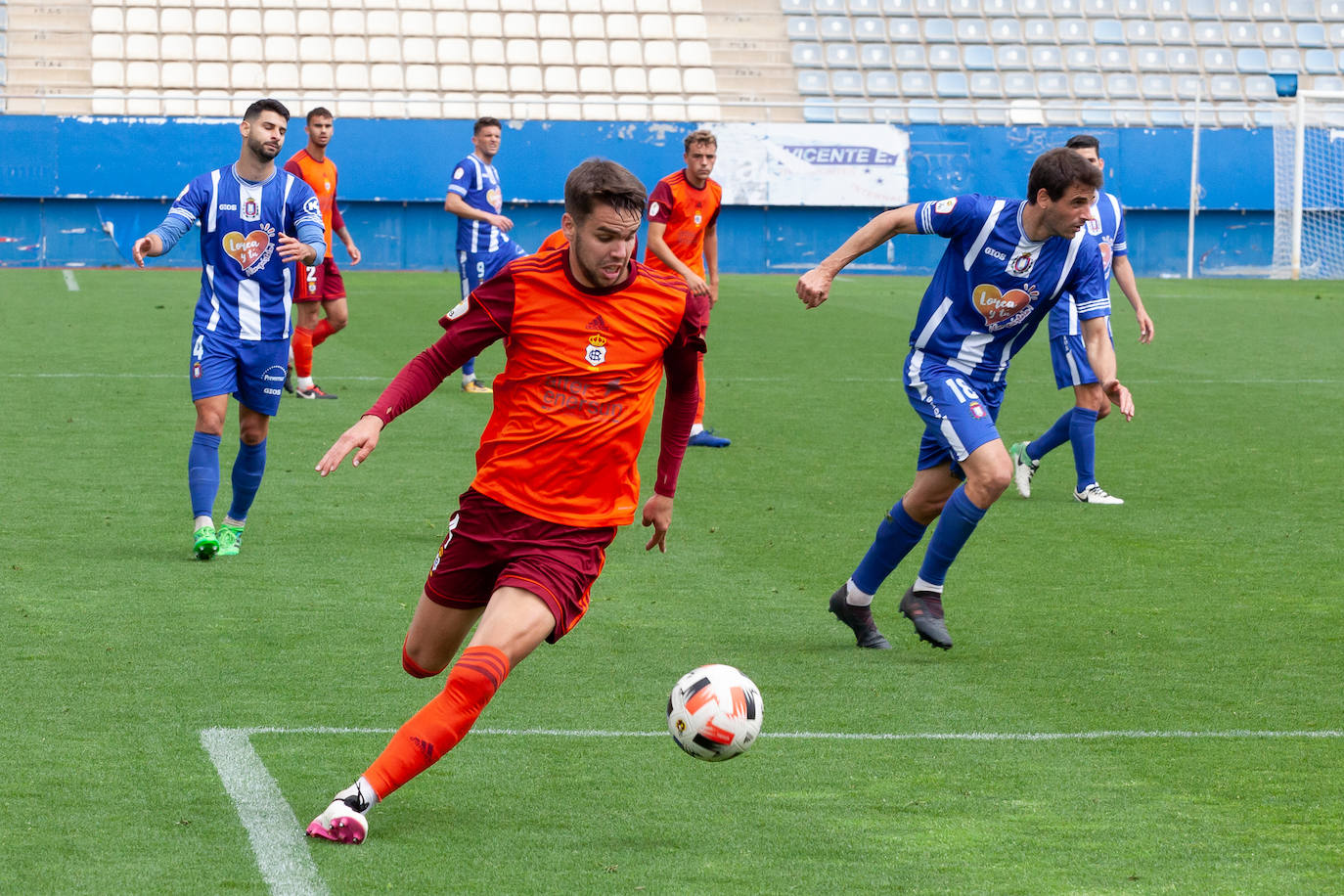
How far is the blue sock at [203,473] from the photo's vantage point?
7055mm

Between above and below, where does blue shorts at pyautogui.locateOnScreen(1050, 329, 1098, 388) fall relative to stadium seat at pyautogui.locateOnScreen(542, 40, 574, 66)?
below

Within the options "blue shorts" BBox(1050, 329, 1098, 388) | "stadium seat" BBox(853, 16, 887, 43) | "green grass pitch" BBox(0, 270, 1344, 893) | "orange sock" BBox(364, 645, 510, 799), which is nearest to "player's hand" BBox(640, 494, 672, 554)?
"green grass pitch" BBox(0, 270, 1344, 893)

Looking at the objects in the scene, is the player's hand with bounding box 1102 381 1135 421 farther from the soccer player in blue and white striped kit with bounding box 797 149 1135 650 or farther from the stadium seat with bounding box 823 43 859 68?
the stadium seat with bounding box 823 43 859 68

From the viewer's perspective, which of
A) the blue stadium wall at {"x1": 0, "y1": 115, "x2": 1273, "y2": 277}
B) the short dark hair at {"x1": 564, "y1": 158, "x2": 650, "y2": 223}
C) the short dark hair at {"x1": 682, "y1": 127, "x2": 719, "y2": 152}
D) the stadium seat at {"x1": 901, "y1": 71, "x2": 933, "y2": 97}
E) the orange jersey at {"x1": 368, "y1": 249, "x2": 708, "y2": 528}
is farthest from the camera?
the stadium seat at {"x1": 901, "y1": 71, "x2": 933, "y2": 97}

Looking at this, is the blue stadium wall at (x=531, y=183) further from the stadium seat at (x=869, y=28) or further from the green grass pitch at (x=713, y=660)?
the green grass pitch at (x=713, y=660)

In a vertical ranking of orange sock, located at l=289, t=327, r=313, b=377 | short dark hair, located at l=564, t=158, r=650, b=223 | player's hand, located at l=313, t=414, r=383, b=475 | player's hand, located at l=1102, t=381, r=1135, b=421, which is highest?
short dark hair, located at l=564, t=158, r=650, b=223

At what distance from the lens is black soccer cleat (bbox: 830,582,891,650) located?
5801mm

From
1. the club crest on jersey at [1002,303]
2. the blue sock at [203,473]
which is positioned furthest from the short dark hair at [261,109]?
the club crest on jersey at [1002,303]

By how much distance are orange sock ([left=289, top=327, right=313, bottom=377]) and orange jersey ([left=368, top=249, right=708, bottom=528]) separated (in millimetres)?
8512

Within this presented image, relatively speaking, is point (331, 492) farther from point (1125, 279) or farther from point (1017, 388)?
point (1017, 388)

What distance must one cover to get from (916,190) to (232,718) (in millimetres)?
26407

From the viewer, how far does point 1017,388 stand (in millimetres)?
13875

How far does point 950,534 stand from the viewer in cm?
577

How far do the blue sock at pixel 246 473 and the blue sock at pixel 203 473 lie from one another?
0.35ft
